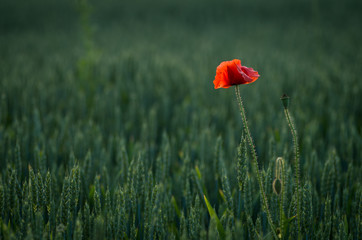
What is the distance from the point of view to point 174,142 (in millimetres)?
1640

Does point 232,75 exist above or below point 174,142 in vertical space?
above

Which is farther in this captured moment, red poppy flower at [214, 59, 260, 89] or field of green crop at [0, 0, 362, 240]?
field of green crop at [0, 0, 362, 240]

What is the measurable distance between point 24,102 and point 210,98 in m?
1.79

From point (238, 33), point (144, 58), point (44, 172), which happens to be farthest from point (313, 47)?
point (44, 172)

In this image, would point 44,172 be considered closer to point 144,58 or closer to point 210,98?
point 210,98

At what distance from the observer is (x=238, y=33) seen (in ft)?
27.0

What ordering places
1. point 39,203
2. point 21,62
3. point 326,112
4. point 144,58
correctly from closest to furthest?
point 39,203, point 326,112, point 21,62, point 144,58

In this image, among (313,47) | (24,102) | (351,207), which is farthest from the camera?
(313,47)

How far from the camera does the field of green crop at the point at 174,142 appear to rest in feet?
2.94

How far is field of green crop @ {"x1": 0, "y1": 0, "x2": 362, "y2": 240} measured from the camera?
0.90 metres

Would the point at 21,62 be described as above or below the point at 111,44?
below

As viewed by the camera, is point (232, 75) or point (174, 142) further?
point (174, 142)

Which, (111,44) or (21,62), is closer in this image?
(21,62)

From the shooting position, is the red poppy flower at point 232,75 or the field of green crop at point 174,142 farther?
the field of green crop at point 174,142
